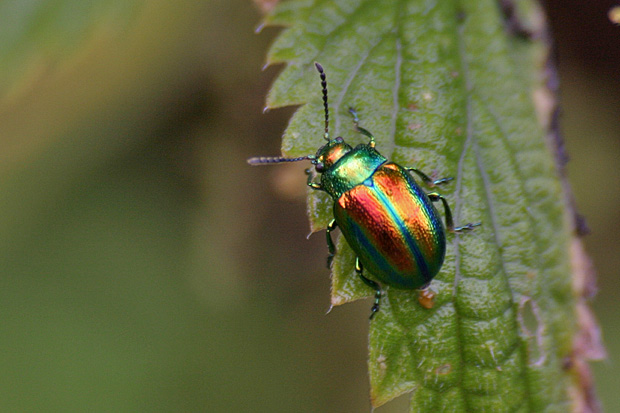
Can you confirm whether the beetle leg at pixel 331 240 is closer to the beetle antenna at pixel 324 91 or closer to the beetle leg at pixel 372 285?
the beetle leg at pixel 372 285

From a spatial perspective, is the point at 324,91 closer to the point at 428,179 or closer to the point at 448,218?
the point at 428,179

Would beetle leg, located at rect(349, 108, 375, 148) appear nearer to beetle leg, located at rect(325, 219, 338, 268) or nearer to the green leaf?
the green leaf

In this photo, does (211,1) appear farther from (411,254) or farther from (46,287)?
(46,287)

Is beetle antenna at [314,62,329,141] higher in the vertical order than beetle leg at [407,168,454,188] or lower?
higher

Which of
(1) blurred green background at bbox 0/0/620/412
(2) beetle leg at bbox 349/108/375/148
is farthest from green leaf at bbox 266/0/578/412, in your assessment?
(1) blurred green background at bbox 0/0/620/412

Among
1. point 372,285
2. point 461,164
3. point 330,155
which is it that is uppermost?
point 330,155

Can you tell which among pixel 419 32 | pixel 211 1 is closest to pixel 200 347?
pixel 211 1

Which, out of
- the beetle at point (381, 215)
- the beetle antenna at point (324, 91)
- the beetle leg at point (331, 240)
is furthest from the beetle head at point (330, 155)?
the beetle leg at point (331, 240)

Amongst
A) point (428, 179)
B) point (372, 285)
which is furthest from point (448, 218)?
point (372, 285)
